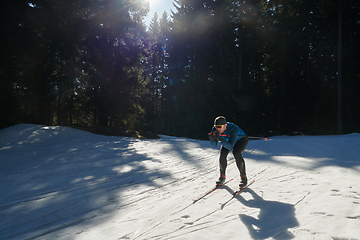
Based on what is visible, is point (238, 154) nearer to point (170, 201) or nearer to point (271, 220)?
point (170, 201)

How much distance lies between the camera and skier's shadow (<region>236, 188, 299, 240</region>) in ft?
9.34

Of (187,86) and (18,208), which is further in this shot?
(187,86)

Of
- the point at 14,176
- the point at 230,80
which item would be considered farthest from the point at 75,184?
the point at 230,80

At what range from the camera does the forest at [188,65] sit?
1678cm

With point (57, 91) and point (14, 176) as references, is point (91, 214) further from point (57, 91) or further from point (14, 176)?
point (57, 91)

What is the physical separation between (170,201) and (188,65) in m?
34.6

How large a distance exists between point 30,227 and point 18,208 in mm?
1012

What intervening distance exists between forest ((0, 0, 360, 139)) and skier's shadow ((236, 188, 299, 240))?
1671cm

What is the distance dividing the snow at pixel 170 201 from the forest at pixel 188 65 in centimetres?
1121

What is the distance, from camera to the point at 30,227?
127 inches

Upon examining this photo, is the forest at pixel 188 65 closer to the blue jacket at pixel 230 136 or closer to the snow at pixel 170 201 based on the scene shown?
the snow at pixel 170 201

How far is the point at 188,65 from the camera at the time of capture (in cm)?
3716

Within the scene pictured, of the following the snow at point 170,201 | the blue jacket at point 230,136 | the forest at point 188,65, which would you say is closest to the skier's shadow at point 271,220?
the snow at point 170,201

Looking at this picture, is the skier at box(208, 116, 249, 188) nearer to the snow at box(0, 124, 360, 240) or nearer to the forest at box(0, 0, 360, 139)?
the snow at box(0, 124, 360, 240)
